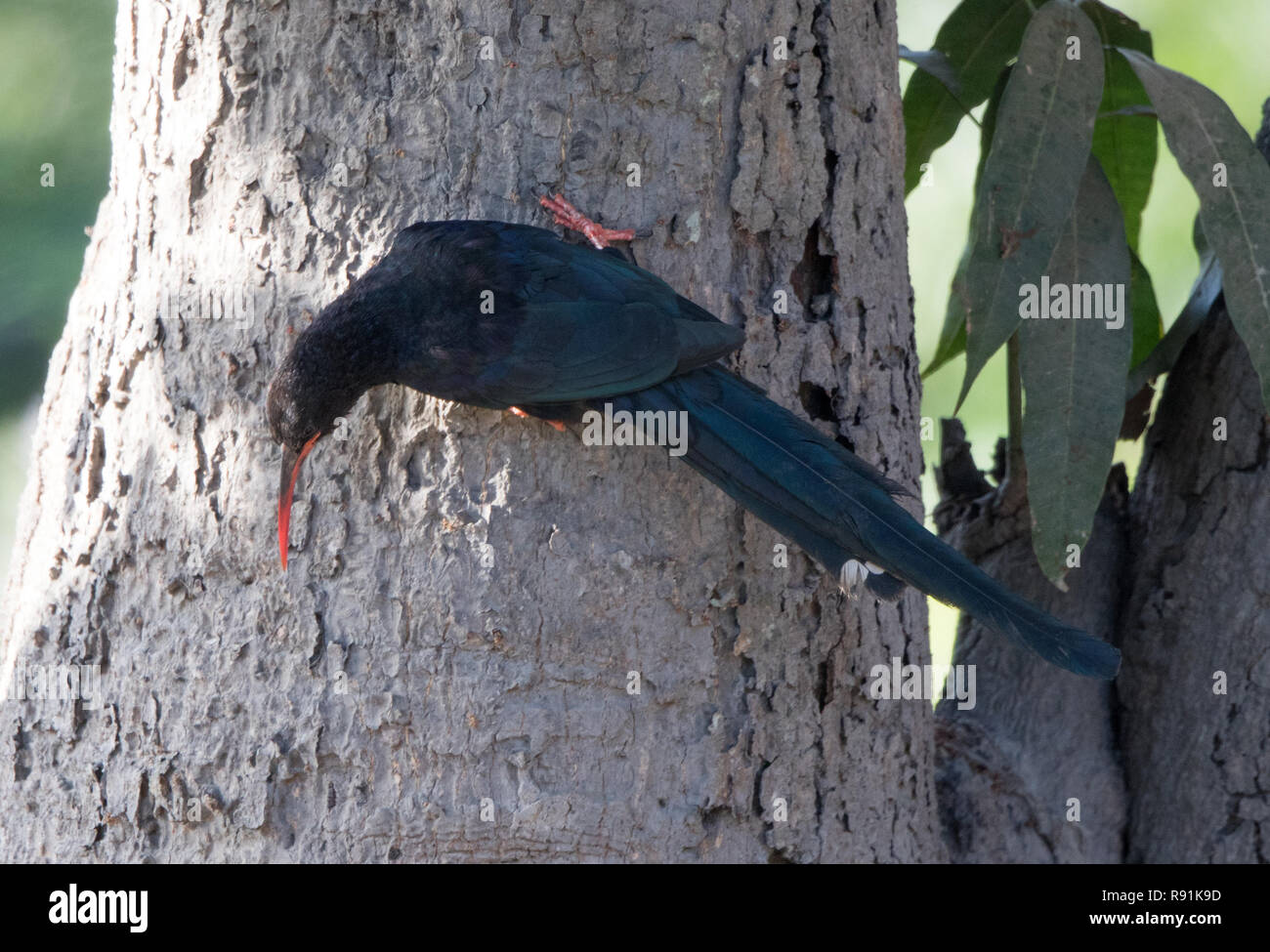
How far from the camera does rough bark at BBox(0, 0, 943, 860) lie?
5.78 ft

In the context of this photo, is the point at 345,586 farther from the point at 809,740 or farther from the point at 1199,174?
the point at 1199,174

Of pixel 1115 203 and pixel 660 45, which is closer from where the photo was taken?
pixel 660 45

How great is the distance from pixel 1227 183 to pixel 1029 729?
3.50 ft

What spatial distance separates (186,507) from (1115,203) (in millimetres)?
1748

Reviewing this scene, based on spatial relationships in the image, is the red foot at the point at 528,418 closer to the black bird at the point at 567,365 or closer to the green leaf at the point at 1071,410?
the black bird at the point at 567,365

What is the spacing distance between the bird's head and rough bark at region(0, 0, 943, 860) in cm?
4

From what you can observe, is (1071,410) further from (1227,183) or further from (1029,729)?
(1029,729)

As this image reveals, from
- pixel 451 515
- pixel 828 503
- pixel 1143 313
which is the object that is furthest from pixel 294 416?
pixel 1143 313

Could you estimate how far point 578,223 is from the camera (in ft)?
6.03

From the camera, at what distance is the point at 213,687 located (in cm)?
183

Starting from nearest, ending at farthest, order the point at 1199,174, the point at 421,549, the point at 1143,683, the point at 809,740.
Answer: the point at 421,549 → the point at 809,740 → the point at 1199,174 → the point at 1143,683

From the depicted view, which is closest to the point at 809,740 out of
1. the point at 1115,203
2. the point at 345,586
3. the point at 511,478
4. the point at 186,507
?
the point at 511,478

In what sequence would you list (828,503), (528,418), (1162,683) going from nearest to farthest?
(828,503), (528,418), (1162,683)

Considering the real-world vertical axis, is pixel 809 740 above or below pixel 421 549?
below
